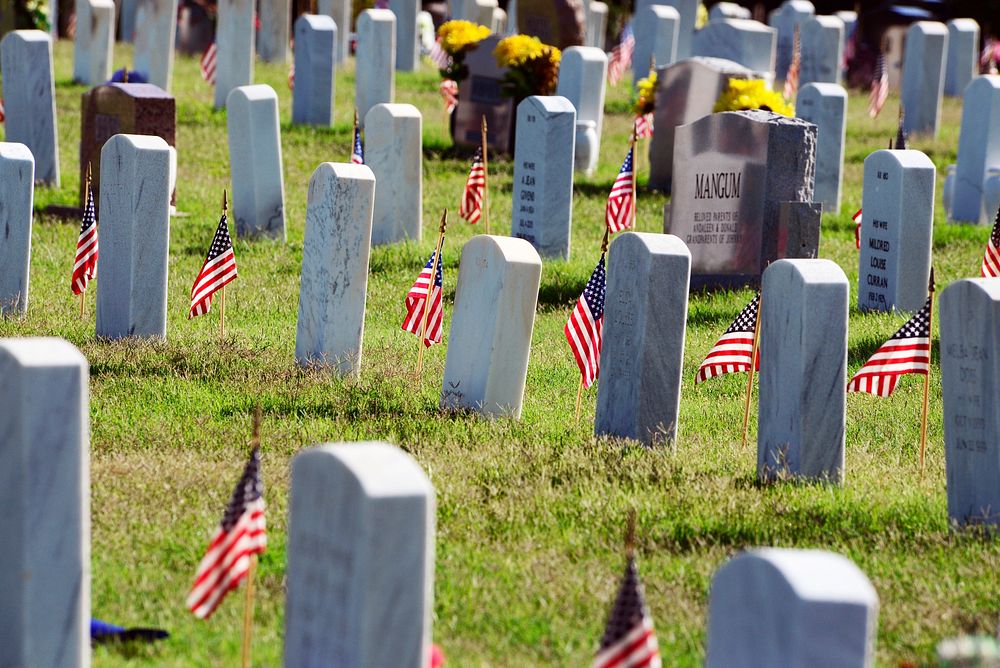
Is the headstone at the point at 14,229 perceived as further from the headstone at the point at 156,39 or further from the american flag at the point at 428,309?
the headstone at the point at 156,39

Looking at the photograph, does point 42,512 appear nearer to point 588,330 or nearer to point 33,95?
point 588,330

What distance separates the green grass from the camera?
5301mm

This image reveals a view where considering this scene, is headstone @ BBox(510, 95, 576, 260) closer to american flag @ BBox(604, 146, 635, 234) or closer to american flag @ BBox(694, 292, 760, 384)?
american flag @ BBox(604, 146, 635, 234)

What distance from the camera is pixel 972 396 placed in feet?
20.9

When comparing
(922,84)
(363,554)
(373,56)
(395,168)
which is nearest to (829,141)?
(395,168)

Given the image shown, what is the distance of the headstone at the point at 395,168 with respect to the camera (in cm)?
1255

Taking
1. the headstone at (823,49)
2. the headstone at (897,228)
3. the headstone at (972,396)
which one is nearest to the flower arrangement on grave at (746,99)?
the headstone at (897,228)

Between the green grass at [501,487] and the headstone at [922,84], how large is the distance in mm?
9590

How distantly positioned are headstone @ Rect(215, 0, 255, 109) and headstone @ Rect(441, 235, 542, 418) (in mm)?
11514

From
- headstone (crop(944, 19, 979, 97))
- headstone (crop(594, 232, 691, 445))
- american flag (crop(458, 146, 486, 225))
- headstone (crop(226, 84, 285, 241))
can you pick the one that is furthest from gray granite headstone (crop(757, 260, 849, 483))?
headstone (crop(944, 19, 979, 97))

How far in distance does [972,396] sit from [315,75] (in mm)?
12667

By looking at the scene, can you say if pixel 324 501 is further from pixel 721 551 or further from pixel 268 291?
pixel 268 291

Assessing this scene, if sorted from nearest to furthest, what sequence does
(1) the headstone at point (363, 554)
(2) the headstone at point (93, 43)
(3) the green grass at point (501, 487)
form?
(1) the headstone at point (363, 554) → (3) the green grass at point (501, 487) → (2) the headstone at point (93, 43)

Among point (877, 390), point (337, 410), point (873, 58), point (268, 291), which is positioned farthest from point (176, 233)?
point (873, 58)
